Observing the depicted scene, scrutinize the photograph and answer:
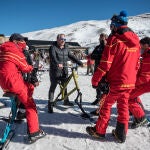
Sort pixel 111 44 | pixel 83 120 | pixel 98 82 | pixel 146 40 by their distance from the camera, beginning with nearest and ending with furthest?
pixel 111 44 → pixel 98 82 → pixel 146 40 → pixel 83 120

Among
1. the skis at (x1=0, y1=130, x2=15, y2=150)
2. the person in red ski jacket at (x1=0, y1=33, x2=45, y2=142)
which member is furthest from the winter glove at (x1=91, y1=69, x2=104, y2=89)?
the skis at (x1=0, y1=130, x2=15, y2=150)

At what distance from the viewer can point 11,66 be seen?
4.39 metres

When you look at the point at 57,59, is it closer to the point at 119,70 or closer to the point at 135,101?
the point at 135,101

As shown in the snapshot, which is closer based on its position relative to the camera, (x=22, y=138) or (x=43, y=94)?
(x=22, y=138)

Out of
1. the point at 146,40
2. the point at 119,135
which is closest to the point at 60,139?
the point at 119,135

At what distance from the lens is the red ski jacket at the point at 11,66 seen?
14.4 feet

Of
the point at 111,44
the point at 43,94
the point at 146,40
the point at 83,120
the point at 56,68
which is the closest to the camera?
the point at 111,44

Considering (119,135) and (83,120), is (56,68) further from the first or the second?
(119,135)

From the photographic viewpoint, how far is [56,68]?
6.80 m

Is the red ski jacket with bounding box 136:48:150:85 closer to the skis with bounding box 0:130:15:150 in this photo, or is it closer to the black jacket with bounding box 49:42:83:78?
the black jacket with bounding box 49:42:83:78

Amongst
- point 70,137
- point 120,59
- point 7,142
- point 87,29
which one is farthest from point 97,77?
point 87,29

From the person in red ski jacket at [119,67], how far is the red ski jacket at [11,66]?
1.29 m

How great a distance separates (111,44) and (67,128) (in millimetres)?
2155

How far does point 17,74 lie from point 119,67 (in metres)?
1.71
